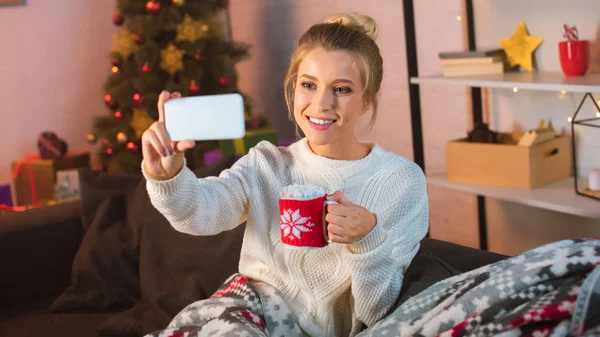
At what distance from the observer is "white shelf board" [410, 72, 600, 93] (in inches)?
102

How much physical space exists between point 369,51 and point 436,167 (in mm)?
2020

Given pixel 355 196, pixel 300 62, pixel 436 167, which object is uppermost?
pixel 300 62

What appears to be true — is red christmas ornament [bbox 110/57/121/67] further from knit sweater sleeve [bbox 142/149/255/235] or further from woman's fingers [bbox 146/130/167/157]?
woman's fingers [bbox 146/130/167/157]

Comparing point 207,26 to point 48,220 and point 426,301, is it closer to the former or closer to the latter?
point 48,220

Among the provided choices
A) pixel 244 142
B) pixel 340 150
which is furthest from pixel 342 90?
pixel 244 142

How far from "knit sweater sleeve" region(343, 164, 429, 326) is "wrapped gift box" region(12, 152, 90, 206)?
286 cm

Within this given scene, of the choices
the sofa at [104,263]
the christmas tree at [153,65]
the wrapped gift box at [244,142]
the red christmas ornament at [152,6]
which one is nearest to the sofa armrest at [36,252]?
the sofa at [104,263]

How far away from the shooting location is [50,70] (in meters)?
4.79

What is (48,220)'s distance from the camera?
269cm

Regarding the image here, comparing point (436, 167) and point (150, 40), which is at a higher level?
point (150, 40)

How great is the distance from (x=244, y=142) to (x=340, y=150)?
7.19 feet

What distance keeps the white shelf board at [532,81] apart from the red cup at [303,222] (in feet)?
4.26

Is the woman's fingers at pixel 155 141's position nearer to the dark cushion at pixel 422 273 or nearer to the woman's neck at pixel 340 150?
the woman's neck at pixel 340 150

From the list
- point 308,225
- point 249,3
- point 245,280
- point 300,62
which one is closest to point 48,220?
point 245,280
